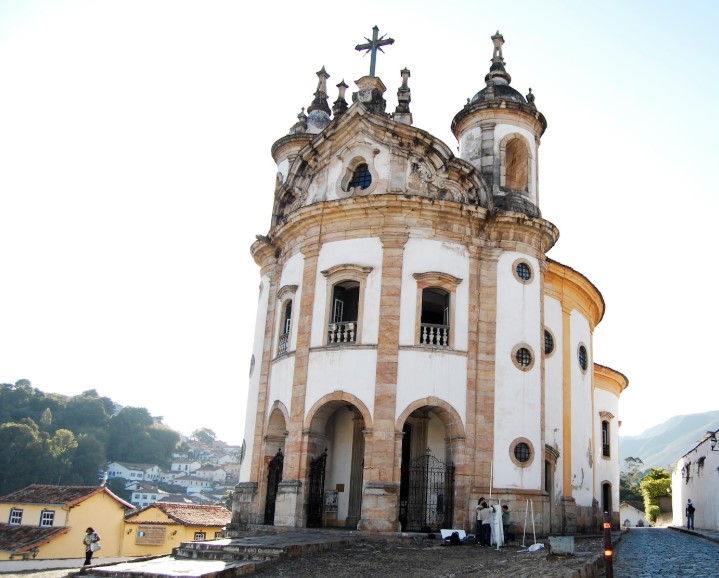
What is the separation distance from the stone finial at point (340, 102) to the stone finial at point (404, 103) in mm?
2941

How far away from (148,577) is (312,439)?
9.08m

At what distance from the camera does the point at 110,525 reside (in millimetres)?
41406

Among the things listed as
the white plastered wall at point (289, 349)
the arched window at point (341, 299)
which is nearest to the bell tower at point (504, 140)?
the arched window at point (341, 299)

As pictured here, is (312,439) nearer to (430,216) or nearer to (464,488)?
(464,488)

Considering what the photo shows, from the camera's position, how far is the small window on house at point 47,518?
3988cm

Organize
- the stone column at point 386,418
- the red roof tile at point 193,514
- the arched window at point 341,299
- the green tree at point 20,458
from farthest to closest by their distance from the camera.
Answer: the green tree at point 20,458, the red roof tile at point 193,514, the arched window at point 341,299, the stone column at point 386,418

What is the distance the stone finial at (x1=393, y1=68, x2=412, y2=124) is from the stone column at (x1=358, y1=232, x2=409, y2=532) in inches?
174

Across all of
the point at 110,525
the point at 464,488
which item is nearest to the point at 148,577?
the point at 464,488

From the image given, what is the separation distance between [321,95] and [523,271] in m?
11.7

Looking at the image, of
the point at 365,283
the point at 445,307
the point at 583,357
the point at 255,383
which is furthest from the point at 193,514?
the point at 445,307

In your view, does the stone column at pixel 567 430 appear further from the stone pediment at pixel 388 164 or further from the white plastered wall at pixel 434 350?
the stone pediment at pixel 388 164

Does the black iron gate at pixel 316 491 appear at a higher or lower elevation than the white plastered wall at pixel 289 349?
lower

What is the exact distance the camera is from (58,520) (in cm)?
3969

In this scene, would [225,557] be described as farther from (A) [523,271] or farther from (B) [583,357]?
(B) [583,357]
